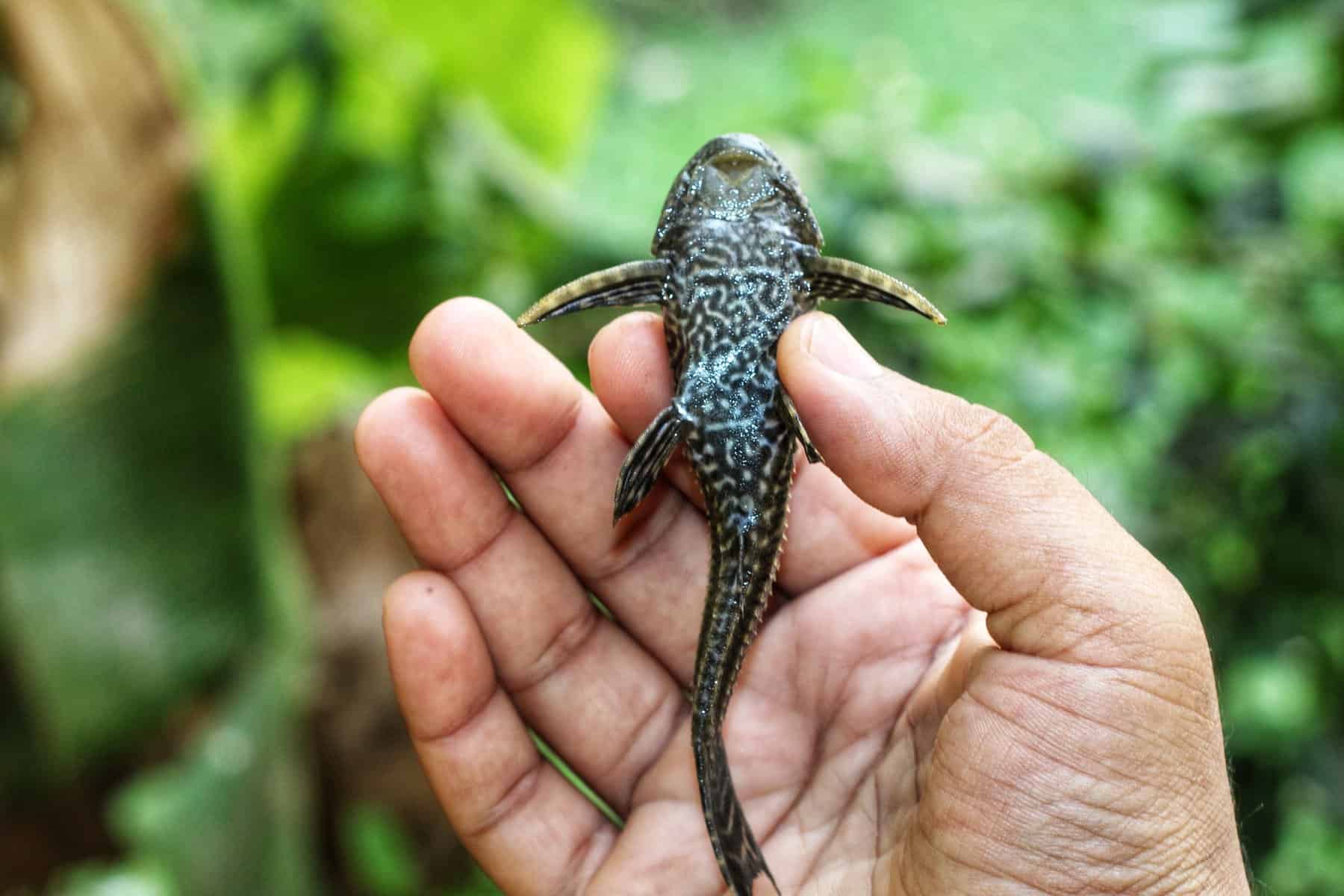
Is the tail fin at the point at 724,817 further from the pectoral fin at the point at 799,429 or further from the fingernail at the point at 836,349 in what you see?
the fingernail at the point at 836,349

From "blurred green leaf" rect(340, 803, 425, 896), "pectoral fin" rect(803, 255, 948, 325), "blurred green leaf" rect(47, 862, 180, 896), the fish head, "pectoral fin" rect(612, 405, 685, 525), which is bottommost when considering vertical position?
"blurred green leaf" rect(340, 803, 425, 896)

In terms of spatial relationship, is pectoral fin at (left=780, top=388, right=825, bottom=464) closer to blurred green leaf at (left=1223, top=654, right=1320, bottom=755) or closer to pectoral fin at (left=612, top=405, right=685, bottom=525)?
pectoral fin at (left=612, top=405, right=685, bottom=525)

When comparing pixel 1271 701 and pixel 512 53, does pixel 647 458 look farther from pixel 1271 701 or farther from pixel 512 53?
pixel 512 53

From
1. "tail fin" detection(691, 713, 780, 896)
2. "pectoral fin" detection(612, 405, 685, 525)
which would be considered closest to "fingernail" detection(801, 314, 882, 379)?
"pectoral fin" detection(612, 405, 685, 525)

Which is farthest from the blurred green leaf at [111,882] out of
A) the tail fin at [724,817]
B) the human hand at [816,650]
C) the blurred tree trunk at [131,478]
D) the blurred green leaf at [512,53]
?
the blurred green leaf at [512,53]

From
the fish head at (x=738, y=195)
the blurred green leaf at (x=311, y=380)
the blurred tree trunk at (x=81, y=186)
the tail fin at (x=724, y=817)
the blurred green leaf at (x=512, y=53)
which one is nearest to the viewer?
the tail fin at (x=724, y=817)
